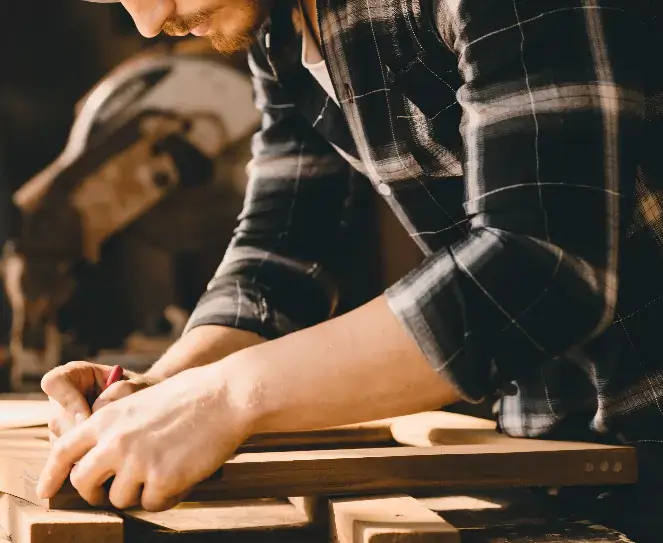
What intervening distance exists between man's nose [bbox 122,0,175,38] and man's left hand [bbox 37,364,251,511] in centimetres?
73

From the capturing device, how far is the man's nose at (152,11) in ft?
4.99

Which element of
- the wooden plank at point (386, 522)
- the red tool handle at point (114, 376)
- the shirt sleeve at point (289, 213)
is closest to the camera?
the wooden plank at point (386, 522)

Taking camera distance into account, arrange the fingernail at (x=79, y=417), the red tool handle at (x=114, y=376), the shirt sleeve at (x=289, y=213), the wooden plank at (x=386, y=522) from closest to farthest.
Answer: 1. the wooden plank at (x=386, y=522)
2. the fingernail at (x=79, y=417)
3. the red tool handle at (x=114, y=376)
4. the shirt sleeve at (x=289, y=213)

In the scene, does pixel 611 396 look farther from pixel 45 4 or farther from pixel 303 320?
pixel 45 4

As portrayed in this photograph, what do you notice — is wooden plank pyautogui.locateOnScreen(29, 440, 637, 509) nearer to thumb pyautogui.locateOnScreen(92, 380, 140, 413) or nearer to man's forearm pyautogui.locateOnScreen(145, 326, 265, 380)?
thumb pyautogui.locateOnScreen(92, 380, 140, 413)

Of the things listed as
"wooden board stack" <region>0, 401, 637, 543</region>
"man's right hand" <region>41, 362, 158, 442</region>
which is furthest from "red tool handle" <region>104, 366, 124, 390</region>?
"wooden board stack" <region>0, 401, 637, 543</region>

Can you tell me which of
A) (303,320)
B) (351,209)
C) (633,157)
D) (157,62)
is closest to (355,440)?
(303,320)

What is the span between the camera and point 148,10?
1.53m

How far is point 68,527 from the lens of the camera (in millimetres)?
950

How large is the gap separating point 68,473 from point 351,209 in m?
1.03

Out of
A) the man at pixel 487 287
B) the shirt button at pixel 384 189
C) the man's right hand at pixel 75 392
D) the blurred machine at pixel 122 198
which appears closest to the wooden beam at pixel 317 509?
the man at pixel 487 287

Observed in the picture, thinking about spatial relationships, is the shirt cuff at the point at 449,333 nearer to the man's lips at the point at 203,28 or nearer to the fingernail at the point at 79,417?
the fingernail at the point at 79,417

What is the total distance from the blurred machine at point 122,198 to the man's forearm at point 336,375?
3.42m

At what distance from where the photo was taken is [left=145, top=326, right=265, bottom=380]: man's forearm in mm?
1569
